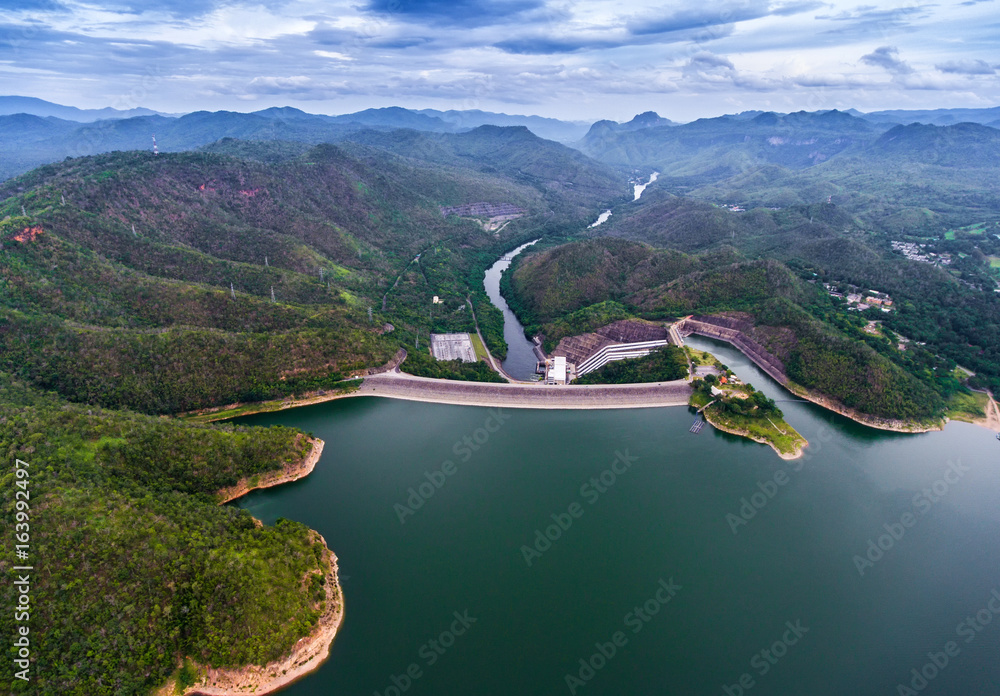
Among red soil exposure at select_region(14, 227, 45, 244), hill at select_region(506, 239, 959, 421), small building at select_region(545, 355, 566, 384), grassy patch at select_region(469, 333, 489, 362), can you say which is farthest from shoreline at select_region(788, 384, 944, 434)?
red soil exposure at select_region(14, 227, 45, 244)

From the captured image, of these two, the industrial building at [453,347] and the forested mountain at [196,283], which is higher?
the forested mountain at [196,283]

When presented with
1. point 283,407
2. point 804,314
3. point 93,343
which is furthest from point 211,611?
point 804,314

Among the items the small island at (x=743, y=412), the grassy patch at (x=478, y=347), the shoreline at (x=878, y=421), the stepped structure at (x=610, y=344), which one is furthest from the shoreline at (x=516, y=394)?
the shoreline at (x=878, y=421)

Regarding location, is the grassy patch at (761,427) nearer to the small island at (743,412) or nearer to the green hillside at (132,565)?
the small island at (743,412)

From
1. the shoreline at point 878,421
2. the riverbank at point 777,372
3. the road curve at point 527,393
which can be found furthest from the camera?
the road curve at point 527,393

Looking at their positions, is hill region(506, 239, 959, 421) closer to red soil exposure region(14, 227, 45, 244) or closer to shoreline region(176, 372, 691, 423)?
shoreline region(176, 372, 691, 423)

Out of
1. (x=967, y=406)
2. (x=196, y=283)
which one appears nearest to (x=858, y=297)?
(x=967, y=406)

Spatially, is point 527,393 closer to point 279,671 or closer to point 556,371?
point 556,371
